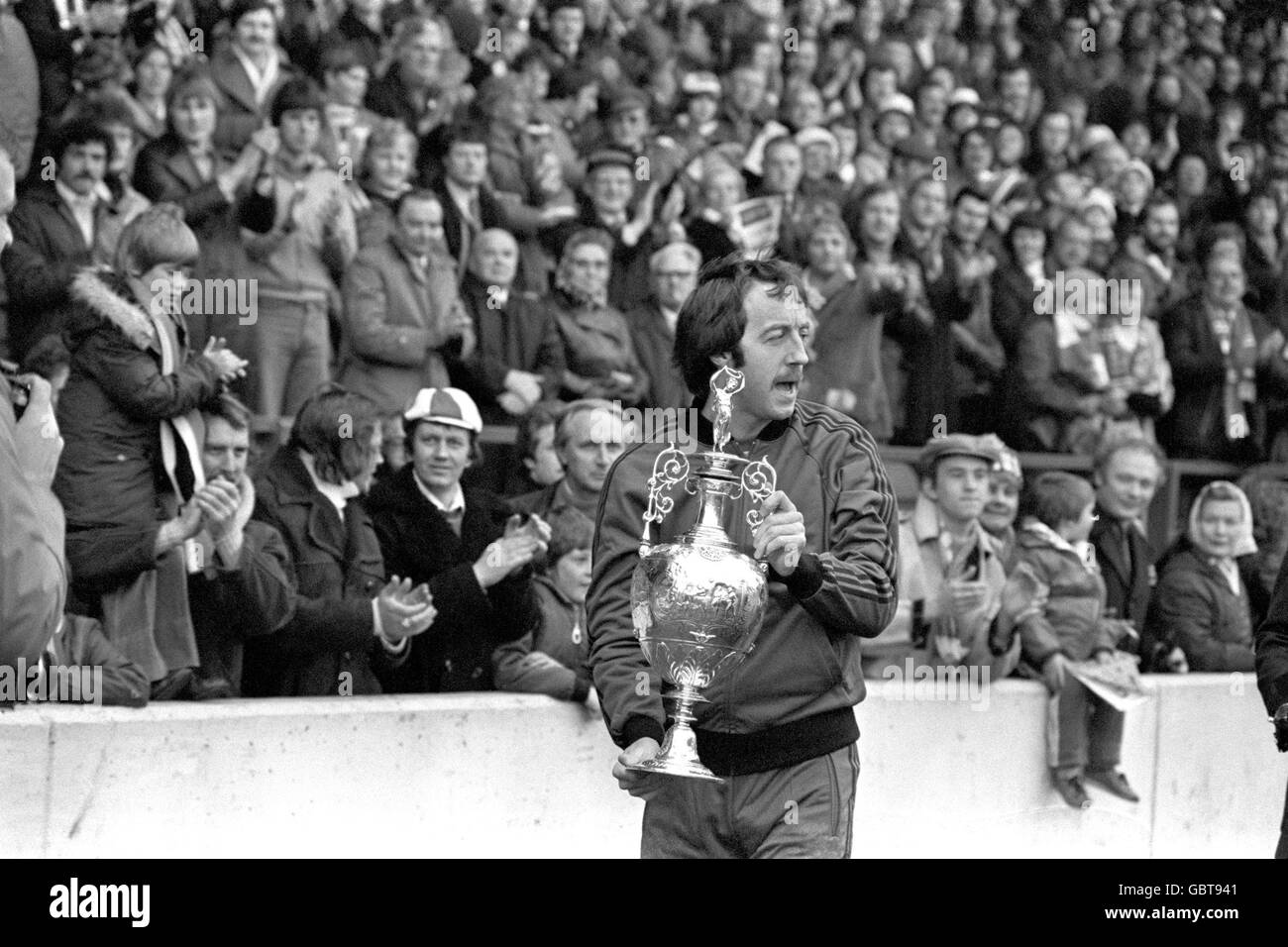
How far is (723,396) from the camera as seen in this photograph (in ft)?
17.4

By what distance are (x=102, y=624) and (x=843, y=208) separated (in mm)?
6482

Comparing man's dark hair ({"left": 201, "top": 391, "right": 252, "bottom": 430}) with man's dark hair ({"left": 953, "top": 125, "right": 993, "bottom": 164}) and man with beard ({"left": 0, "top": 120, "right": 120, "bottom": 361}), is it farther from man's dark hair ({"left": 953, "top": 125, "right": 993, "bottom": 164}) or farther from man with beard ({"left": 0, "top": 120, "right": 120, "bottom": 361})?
man's dark hair ({"left": 953, "top": 125, "right": 993, "bottom": 164})

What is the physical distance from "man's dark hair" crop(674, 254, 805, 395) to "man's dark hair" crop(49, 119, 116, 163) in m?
5.10

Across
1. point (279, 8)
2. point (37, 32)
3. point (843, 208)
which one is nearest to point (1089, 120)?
point (843, 208)

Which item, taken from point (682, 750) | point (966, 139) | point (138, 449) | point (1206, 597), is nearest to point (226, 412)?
point (138, 449)

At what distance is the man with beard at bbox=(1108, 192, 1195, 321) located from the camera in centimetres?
1421

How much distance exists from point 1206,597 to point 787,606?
5903 millimetres

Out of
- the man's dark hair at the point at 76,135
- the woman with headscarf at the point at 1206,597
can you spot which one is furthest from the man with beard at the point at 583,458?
the woman with headscarf at the point at 1206,597

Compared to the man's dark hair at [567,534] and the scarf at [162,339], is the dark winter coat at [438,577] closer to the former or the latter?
the man's dark hair at [567,534]

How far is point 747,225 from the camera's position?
1251 centimetres

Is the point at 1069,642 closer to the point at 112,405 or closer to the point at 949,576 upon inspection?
the point at 949,576

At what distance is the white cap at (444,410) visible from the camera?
8664 mm
